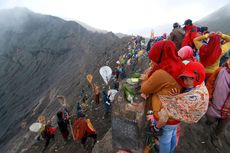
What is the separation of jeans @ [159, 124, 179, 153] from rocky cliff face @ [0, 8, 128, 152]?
23411 mm

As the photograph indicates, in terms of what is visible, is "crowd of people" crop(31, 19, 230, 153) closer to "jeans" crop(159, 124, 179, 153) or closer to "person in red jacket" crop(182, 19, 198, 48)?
"jeans" crop(159, 124, 179, 153)

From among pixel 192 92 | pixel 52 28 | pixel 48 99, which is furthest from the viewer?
pixel 52 28

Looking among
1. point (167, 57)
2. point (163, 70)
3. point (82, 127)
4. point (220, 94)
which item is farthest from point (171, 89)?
point (82, 127)

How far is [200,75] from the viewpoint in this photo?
7.29ft

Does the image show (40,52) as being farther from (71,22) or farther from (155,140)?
(155,140)

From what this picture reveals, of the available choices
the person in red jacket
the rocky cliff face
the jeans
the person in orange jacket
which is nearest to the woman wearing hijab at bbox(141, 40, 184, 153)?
the jeans

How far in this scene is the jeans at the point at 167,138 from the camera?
253 centimetres

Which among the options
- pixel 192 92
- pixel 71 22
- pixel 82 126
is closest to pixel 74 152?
pixel 82 126

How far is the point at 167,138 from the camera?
8.64 ft

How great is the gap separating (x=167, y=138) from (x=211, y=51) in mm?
1898

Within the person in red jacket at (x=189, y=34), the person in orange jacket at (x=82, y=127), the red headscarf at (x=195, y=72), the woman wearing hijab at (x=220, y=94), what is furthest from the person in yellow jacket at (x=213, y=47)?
the person in orange jacket at (x=82, y=127)

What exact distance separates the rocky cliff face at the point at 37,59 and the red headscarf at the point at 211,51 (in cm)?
2249

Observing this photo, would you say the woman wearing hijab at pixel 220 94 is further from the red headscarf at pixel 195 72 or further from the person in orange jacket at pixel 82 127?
the person in orange jacket at pixel 82 127

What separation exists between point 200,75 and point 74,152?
5590 mm
